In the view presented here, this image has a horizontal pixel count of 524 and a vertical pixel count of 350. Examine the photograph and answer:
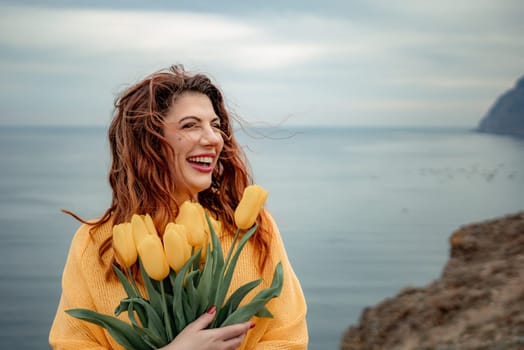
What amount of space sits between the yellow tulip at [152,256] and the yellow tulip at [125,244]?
0.04 metres

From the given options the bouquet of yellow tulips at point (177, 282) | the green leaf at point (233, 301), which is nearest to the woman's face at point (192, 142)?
the bouquet of yellow tulips at point (177, 282)

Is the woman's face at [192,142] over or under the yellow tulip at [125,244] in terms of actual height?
over

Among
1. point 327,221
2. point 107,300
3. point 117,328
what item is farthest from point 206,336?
point 327,221

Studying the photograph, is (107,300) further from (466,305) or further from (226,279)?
(466,305)

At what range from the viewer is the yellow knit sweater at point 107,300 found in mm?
1658

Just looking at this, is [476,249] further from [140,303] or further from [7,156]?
[7,156]

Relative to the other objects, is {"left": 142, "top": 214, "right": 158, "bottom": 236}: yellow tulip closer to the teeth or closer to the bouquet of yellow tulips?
the bouquet of yellow tulips

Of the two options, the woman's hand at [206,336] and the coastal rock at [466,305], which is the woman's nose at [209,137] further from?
the coastal rock at [466,305]

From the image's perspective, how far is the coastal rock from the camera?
14.4 feet

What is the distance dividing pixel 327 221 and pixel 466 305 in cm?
2704

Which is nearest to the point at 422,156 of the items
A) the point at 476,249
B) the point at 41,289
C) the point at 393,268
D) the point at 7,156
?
the point at 7,156

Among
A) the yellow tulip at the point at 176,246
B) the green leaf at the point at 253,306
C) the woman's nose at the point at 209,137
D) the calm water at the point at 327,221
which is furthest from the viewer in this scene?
the calm water at the point at 327,221

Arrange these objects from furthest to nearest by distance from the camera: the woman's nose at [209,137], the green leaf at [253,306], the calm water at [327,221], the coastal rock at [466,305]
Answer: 1. the calm water at [327,221]
2. the coastal rock at [466,305]
3. the woman's nose at [209,137]
4. the green leaf at [253,306]

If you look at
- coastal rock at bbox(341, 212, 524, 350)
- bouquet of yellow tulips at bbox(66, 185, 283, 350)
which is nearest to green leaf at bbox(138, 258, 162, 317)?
bouquet of yellow tulips at bbox(66, 185, 283, 350)
